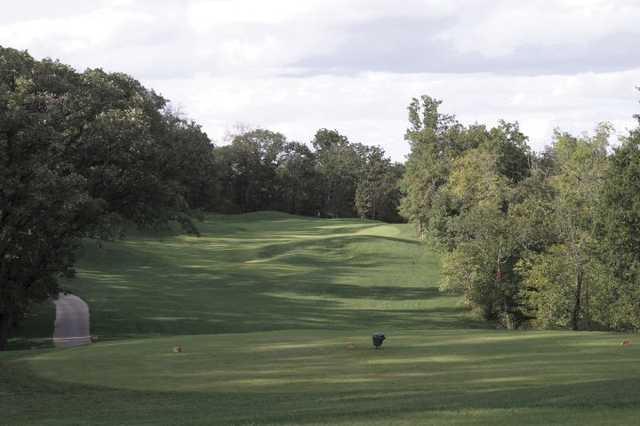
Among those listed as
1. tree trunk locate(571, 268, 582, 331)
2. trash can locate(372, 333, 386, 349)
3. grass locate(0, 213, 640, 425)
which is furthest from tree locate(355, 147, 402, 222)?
trash can locate(372, 333, 386, 349)

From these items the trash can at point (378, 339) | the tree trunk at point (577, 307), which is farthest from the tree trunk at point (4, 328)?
the tree trunk at point (577, 307)

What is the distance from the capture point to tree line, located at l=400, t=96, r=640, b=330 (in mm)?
47844

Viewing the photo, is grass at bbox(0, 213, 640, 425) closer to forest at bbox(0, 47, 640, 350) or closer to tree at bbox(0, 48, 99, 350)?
tree at bbox(0, 48, 99, 350)

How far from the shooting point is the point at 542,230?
60.2 meters

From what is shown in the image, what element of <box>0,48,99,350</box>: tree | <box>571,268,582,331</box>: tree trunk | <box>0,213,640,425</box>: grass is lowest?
<box>571,268,582,331</box>: tree trunk

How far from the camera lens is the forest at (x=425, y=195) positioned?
34.9 metres

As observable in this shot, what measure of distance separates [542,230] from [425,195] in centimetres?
2134

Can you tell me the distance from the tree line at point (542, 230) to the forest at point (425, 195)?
10cm

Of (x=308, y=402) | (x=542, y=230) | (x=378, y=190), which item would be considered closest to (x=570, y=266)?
(x=542, y=230)

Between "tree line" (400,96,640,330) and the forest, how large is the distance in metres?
0.10

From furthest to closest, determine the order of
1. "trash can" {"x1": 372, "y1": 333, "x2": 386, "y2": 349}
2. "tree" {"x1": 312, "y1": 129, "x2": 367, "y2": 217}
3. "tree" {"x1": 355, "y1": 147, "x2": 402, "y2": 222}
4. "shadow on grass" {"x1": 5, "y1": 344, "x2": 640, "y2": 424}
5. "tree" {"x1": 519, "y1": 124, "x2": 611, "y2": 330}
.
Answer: "tree" {"x1": 312, "y1": 129, "x2": 367, "y2": 217} < "tree" {"x1": 355, "y1": 147, "x2": 402, "y2": 222} < "tree" {"x1": 519, "y1": 124, "x2": 611, "y2": 330} < "trash can" {"x1": 372, "y1": 333, "x2": 386, "y2": 349} < "shadow on grass" {"x1": 5, "y1": 344, "x2": 640, "y2": 424}

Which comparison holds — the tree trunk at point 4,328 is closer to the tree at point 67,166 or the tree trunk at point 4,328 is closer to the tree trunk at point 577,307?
the tree at point 67,166

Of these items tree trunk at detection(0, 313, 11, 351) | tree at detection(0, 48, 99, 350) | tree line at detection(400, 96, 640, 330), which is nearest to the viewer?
tree at detection(0, 48, 99, 350)

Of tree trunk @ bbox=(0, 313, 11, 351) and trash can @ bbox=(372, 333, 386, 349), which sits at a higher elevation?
trash can @ bbox=(372, 333, 386, 349)
